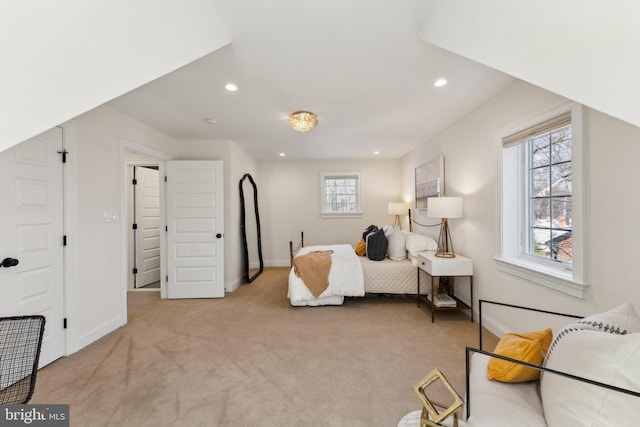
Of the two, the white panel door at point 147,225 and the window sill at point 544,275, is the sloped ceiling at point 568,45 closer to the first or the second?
the window sill at point 544,275

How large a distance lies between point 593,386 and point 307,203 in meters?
5.33

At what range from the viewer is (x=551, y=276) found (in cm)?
193

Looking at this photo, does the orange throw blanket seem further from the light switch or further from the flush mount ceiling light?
the light switch

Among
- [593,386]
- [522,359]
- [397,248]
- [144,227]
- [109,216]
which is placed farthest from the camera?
[144,227]

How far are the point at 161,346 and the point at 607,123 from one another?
12.7ft

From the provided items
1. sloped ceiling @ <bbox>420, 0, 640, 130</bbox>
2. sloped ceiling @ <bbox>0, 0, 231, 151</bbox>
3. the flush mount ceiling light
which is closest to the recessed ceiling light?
the flush mount ceiling light

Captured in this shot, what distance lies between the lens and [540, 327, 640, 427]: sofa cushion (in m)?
0.73

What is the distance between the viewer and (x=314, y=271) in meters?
3.40

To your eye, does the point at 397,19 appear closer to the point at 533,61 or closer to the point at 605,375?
the point at 533,61

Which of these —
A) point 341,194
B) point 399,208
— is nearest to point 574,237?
point 399,208

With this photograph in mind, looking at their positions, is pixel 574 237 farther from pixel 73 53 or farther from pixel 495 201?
pixel 73 53

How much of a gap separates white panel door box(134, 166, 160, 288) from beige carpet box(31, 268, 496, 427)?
1440 millimetres

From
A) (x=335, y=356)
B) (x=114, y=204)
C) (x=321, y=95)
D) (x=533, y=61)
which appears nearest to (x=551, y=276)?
(x=533, y=61)

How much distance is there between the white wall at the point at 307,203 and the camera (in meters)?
5.90
